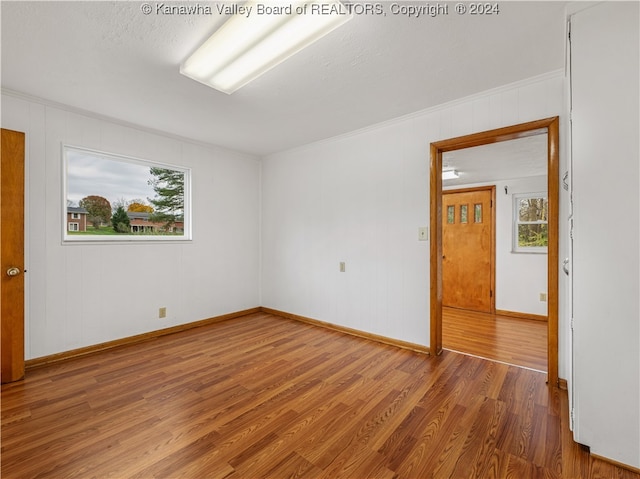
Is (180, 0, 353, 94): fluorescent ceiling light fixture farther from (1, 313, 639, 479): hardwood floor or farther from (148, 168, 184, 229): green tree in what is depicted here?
(1, 313, 639, 479): hardwood floor

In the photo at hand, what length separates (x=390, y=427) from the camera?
1813 mm

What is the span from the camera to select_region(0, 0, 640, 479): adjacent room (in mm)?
1546

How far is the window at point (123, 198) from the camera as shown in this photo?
2.99 meters

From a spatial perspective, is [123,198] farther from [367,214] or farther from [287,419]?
[287,419]

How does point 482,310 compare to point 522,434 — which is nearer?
point 522,434

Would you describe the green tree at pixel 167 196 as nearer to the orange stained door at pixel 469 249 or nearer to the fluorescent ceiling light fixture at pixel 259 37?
the fluorescent ceiling light fixture at pixel 259 37

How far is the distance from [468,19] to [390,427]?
96.7 inches

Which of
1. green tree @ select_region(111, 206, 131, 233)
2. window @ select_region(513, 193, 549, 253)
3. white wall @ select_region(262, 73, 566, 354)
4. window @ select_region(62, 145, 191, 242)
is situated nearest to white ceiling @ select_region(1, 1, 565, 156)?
white wall @ select_region(262, 73, 566, 354)

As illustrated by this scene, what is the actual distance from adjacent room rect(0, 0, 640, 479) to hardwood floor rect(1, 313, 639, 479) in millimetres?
17

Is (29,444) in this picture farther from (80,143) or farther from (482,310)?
(482,310)

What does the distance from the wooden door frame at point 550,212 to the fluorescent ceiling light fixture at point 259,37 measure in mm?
1652

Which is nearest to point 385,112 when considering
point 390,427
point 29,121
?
point 390,427

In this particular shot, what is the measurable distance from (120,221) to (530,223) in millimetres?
5698

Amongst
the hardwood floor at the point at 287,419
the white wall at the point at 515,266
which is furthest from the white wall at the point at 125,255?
the white wall at the point at 515,266
